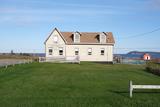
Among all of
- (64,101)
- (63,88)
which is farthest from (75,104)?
(63,88)

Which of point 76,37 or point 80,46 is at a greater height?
point 76,37

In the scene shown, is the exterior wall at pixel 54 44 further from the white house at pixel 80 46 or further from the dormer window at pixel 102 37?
the dormer window at pixel 102 37

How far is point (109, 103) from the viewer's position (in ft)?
46.0

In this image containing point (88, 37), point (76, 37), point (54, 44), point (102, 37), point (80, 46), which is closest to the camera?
point (54, 44)

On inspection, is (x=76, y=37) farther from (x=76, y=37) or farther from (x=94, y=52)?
(x=94, y=52)

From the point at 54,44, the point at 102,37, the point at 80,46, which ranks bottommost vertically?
the point at 80,46

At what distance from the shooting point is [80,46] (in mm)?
60375

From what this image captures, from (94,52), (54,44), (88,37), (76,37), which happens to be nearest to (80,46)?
(76,37)

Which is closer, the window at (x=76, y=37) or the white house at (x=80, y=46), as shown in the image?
the white house at (x=80, y=46)

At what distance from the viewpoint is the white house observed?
59406 mm

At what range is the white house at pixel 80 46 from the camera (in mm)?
59406

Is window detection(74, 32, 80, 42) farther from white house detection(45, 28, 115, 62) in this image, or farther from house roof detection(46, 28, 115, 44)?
house roof detection(46, 28, 115, 44)

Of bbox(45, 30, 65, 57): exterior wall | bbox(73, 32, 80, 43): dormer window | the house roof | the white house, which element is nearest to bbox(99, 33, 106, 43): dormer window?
the white house

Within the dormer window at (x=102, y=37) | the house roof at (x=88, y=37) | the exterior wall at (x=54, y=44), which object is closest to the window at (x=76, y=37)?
Answer: the house roof at (x=88, y=37)
